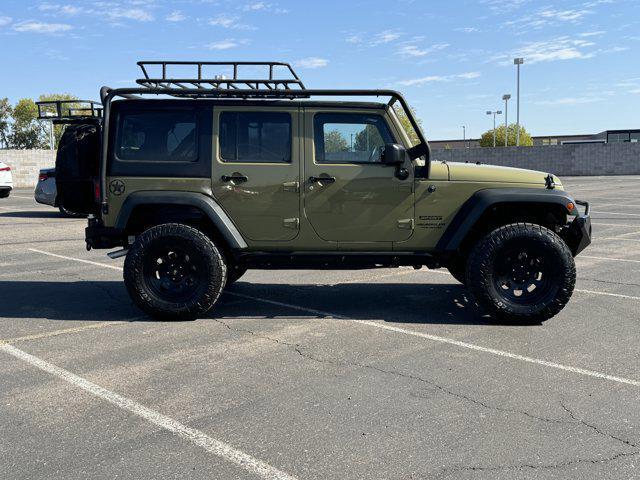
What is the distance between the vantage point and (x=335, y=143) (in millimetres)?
5785

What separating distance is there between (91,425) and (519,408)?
256 centimetres

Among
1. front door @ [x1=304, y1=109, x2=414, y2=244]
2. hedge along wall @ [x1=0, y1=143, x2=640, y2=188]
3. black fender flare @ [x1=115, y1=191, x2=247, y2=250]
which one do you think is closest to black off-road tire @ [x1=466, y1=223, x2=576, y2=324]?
front door @ [x1=304, y1=109, x2=414, y2=244]

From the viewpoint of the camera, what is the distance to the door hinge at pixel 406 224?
19.0 ft

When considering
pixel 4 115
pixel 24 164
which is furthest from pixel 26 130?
pixel 24 164

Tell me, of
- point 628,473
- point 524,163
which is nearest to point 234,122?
point 628,473

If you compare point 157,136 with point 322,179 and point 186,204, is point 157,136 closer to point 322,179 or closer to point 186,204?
point 186,204

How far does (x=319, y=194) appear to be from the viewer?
573 cm

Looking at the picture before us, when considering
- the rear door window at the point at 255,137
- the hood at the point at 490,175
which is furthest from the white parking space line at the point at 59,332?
the hood at the point at 490,175

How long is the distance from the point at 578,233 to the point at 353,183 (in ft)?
7.28

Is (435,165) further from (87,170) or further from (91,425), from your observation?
(91,425)

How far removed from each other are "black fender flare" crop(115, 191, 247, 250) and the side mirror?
1.60 m

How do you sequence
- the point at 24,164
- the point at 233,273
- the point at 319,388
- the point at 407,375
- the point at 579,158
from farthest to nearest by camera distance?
the point at 579,158 → the point at 24,164 → the point at 233,273 → the point at 407,375 → the point at 319,388

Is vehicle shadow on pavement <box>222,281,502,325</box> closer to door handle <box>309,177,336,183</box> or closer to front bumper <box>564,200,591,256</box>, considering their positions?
front bumper <box>564,200,591,256</box>

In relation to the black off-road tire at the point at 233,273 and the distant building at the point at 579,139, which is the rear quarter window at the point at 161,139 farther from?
the distant building at the point at 579,139
